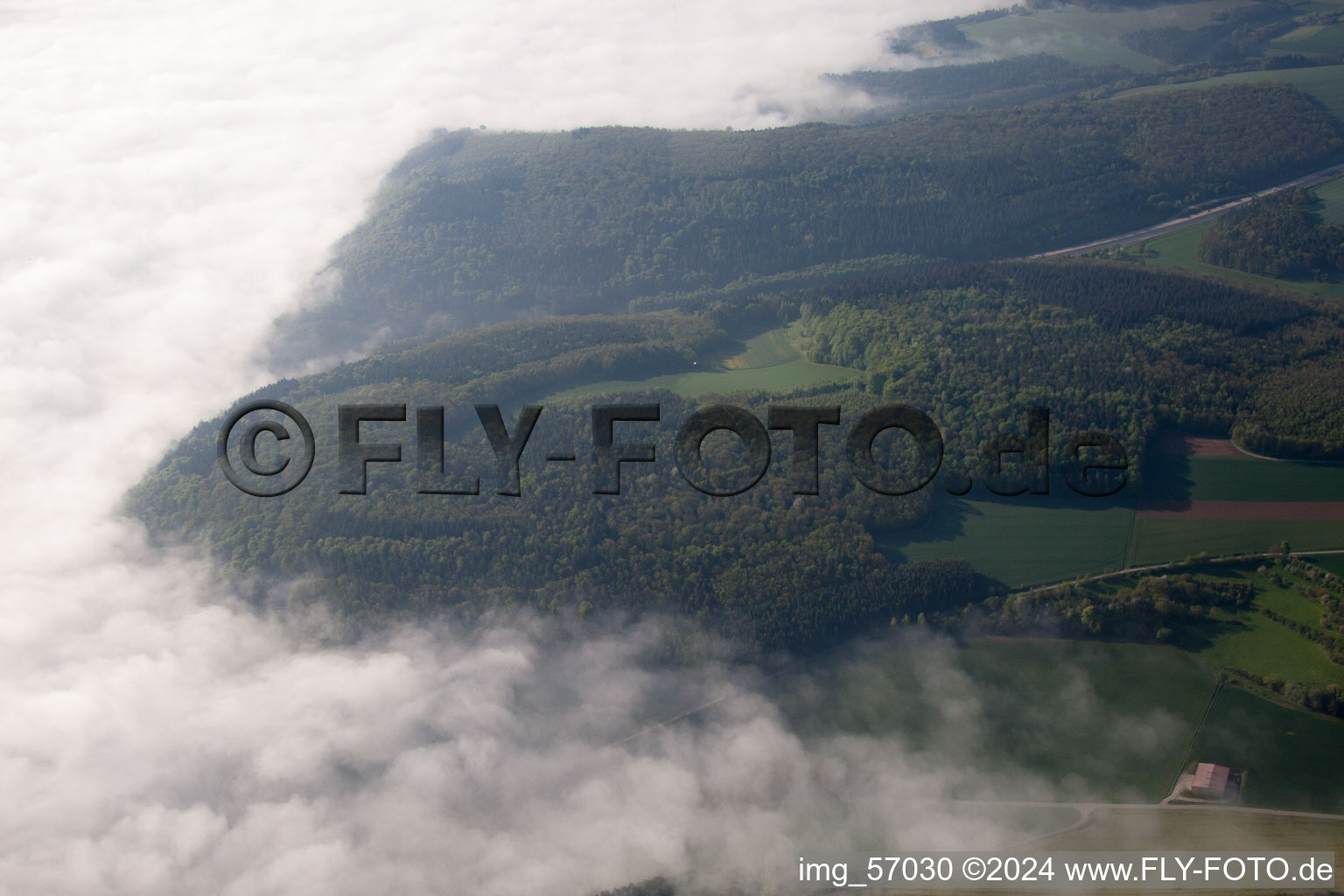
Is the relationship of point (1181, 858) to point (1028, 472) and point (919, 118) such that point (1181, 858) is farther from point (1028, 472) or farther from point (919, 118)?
point (919, 118)

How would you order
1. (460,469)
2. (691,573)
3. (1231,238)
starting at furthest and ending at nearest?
(1231,238)
(460,469)
(691,573)

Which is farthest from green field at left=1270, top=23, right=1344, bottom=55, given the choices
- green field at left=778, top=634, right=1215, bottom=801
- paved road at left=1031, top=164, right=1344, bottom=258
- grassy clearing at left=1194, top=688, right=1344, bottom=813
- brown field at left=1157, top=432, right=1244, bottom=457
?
grassy clearing at left=1194, top=688, right=1344, bottom=813

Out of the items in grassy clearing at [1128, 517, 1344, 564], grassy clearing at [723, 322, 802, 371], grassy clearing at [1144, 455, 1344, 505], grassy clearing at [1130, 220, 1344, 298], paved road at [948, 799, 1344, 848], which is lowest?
paved road at [948, 799, 1344, 848]

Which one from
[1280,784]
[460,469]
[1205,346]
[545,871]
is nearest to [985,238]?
[1205,346]

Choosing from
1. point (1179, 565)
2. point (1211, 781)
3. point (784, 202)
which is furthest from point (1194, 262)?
point (1211, 781)

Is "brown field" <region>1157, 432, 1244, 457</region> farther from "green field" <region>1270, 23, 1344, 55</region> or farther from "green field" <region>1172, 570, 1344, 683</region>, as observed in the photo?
"green field" <region>1270, 23, 1344, 55</region>

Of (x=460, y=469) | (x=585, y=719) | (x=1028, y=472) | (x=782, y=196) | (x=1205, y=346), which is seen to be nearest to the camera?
(x=585, y=719)
